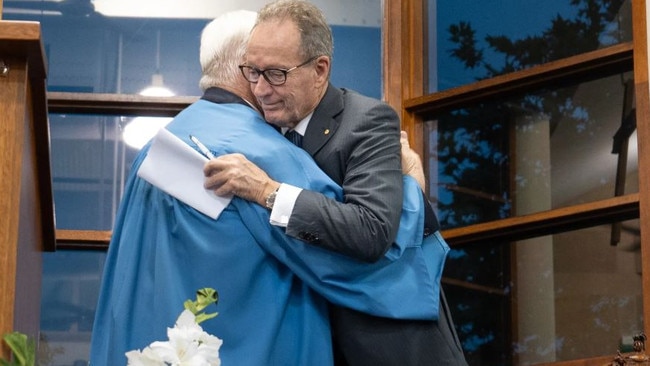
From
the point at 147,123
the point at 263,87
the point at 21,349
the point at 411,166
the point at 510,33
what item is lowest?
the point at 21,349

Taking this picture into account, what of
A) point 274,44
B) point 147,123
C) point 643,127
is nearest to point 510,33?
point 643,127

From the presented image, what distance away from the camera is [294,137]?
9.96ft

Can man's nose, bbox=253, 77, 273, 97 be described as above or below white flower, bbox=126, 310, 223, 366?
above

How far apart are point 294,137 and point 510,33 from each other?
202cm

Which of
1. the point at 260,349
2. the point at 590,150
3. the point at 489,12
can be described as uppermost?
the point at 489,12

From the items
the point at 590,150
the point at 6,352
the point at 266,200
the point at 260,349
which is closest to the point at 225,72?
the point at 266,200

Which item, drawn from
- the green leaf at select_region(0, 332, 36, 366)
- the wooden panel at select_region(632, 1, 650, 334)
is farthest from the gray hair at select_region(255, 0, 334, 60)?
the wooden panel at select_region(632, 1, 650, 334)

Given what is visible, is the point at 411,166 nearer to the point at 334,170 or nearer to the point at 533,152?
the point at 334,170

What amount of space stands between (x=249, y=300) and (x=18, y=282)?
514 millimetres

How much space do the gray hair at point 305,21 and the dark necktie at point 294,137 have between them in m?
0.16

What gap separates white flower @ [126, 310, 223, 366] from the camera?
1700 mm

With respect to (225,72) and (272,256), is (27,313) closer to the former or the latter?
(272,256)

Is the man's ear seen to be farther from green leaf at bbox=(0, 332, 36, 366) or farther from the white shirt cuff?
green leaf at bbox=(0, 332, 36, 366)

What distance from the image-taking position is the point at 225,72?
311 centimetres
